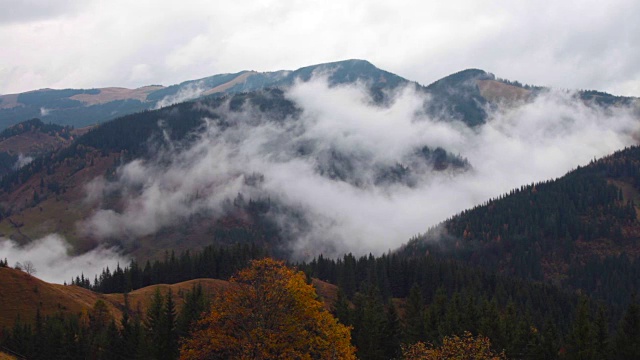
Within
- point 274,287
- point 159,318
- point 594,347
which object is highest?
point 274,287

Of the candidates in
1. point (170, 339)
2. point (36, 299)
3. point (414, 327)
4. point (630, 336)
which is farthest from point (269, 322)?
point (36, 299)

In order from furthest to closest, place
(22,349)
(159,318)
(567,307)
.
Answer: (567,307) < (22,349) < (159,318)

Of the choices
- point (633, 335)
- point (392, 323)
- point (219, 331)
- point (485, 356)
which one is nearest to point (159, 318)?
point (392, 323)

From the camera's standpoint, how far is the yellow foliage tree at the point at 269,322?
1727 inches

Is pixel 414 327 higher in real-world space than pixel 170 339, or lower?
lower

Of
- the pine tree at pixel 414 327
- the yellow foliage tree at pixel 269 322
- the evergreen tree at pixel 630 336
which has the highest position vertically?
the yellow foliage tree at pixel 269 322

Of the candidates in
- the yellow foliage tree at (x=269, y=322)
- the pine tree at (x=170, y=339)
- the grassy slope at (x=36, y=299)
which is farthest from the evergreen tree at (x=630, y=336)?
the pine tree at (x=170, y=339)

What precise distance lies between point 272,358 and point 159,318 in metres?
51.2

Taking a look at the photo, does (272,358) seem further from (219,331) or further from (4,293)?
(4,293)

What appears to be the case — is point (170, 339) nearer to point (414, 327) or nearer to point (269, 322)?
point (414, 327)

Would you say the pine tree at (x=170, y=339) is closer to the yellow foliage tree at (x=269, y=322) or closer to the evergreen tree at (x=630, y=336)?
the yellow foliage tree at (x=269, y=322)

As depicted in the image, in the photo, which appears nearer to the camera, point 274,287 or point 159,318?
point 274,287

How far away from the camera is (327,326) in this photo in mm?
45875

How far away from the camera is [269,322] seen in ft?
149
